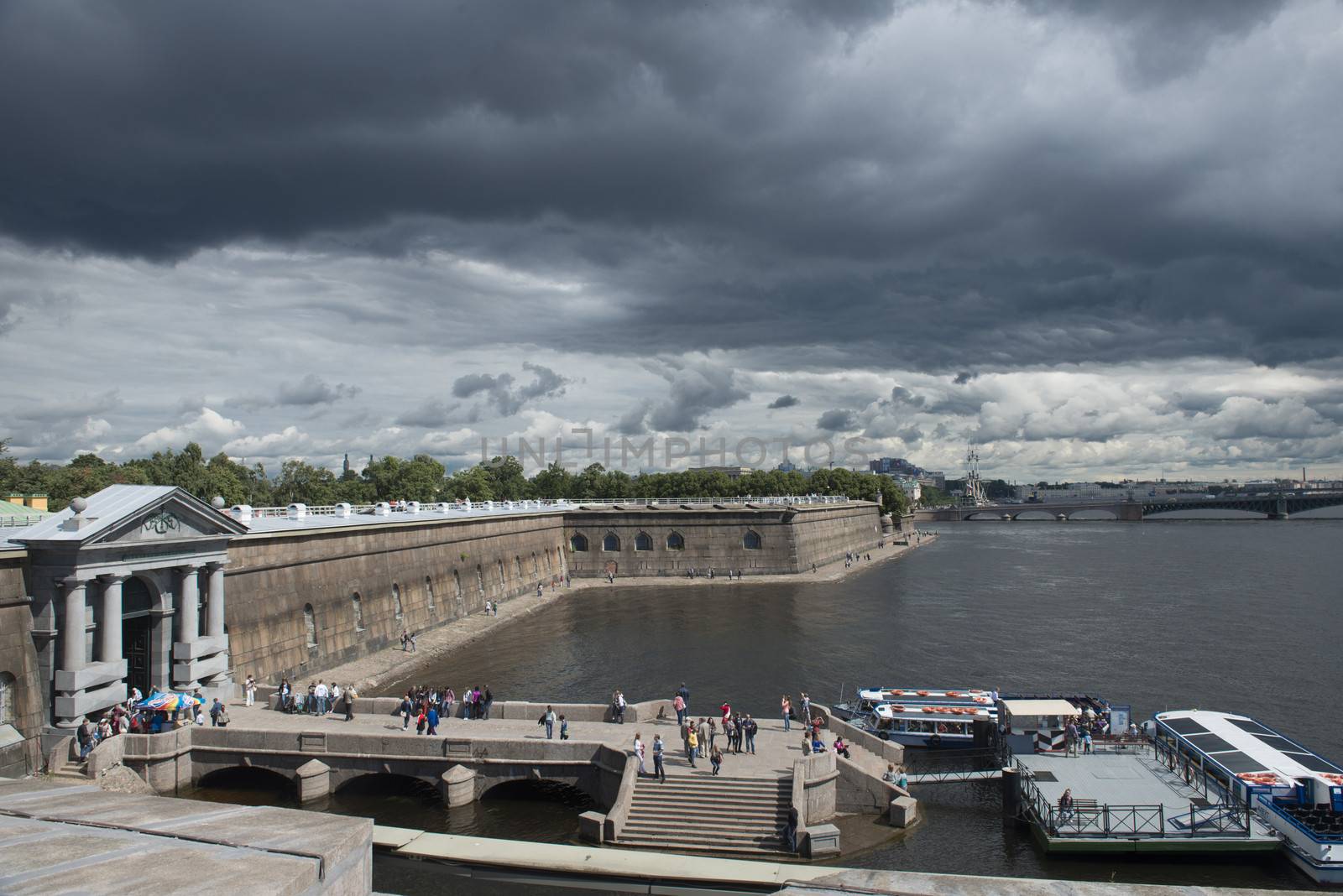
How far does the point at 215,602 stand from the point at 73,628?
5.50 metres

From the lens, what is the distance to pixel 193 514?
29078 millimetres

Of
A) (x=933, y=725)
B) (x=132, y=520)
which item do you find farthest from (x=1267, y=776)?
(x=132, y=520)

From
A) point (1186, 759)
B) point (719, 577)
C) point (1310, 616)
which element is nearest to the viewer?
point (1186, 759)

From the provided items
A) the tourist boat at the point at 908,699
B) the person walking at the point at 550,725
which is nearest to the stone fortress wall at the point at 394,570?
the person walking at the point at 550,725

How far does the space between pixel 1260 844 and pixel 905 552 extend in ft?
337

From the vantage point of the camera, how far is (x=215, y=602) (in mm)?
30547

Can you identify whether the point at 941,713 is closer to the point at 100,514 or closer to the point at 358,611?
the point at 358,611

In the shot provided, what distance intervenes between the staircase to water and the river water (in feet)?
6.97

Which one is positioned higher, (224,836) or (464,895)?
(224,836)

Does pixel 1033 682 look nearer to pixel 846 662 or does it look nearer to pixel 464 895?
pixel 846 662

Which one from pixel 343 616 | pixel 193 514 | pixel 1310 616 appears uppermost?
pixel 193 514

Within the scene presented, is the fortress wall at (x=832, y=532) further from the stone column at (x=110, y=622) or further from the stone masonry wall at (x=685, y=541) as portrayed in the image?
the stone column at (x=110, y=622)

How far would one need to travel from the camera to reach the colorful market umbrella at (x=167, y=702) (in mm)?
26028

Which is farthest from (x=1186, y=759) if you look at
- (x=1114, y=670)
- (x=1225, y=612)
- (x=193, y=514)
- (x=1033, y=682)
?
(x=1225, y=612)
